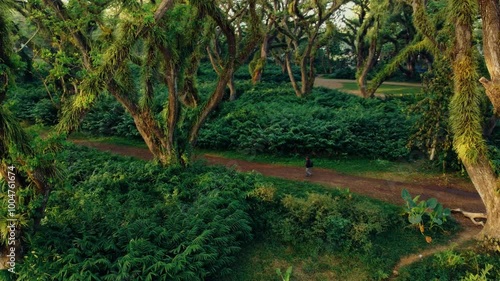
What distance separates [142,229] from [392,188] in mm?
8629

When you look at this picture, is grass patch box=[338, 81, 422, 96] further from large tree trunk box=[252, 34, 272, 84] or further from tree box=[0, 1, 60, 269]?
tree box=[0, 1, 60, 269]

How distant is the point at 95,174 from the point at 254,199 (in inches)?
245

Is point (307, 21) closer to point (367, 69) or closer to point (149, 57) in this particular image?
point (367, 69)

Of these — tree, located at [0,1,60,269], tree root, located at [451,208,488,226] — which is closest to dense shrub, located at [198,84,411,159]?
tree root, located at [451,208,488,226]

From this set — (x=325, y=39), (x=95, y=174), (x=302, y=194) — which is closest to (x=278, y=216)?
(x=302, y=194)

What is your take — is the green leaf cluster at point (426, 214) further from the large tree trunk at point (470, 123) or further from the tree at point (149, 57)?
the tree at point (149, 57)

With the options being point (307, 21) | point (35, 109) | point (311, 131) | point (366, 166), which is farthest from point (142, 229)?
point (307, 21)

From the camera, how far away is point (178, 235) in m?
8.26

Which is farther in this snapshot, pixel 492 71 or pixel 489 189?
pixel 489 189

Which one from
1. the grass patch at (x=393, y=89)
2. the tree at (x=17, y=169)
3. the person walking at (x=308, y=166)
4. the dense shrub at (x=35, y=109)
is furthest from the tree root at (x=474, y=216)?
the dense shrub at (x=35, y=109)

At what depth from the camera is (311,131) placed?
16531 millimetres

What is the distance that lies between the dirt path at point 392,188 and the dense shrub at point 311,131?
4.85 feet

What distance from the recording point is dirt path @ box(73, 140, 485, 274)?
32.2ft

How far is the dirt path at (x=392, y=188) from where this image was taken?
32.2ft
